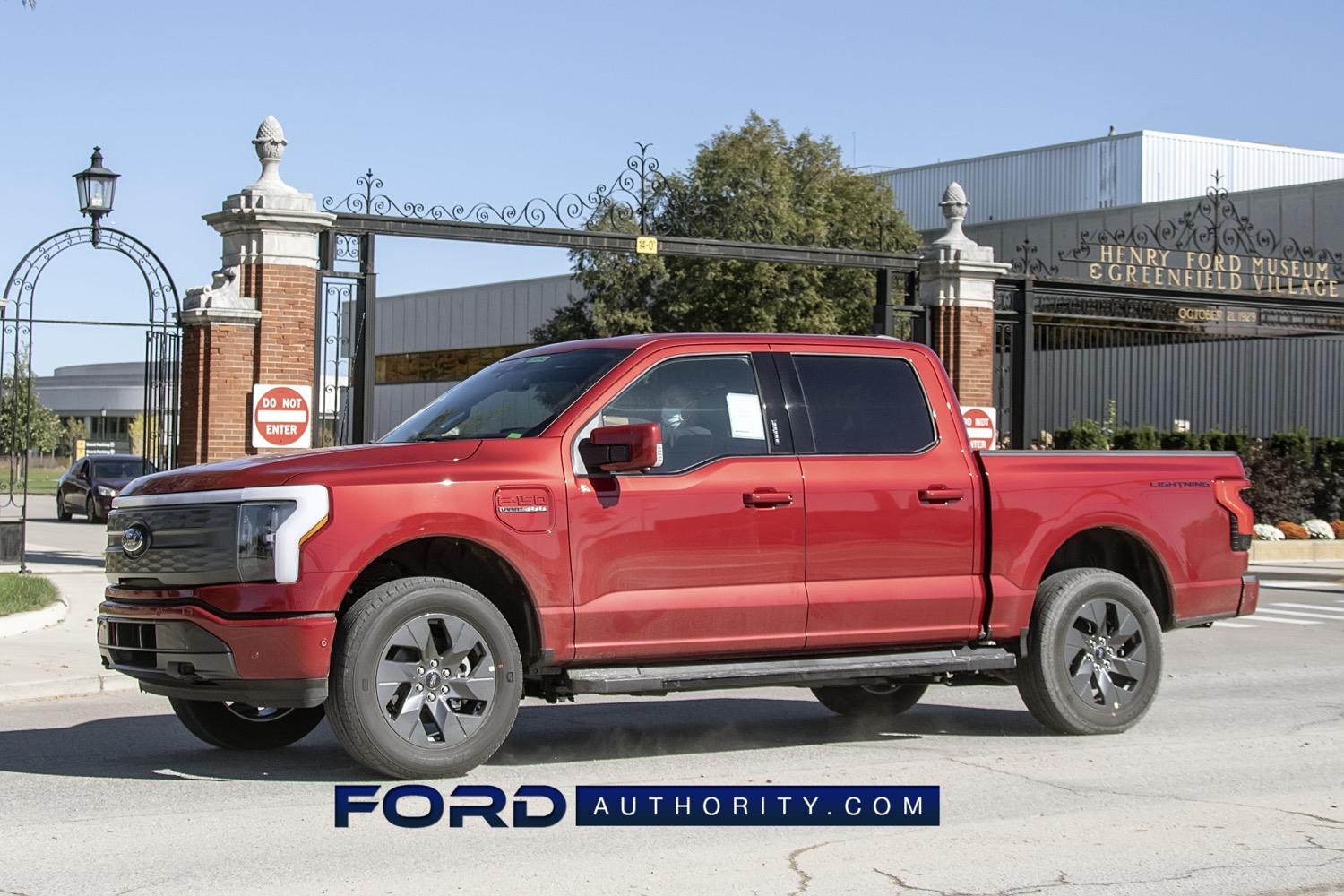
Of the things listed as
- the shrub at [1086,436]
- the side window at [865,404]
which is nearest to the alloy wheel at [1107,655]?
the side window at [865,404]

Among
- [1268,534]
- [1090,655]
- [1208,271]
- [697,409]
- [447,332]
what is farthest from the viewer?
[447,332]

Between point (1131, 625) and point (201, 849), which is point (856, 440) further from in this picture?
point (201, 849)

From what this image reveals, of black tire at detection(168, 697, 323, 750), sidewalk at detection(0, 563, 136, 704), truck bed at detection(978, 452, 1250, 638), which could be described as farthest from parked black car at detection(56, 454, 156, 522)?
truck bed at detection(978, 452, 1250, 638)

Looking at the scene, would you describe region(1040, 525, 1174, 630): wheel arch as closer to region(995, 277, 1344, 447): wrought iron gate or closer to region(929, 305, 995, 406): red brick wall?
region(929, 305, 995, 406): red brick wall

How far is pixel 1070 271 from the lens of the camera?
43.9 m

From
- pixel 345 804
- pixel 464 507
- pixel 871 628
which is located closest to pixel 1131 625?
pixel 871 628

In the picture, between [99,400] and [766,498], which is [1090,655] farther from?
[99,400]

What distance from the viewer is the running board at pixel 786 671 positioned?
7285 mm

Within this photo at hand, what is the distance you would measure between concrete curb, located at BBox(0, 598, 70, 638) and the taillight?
895 centimetres

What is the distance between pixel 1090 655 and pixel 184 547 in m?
4.62

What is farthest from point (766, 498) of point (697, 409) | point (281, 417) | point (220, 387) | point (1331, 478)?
point (1331, 478)

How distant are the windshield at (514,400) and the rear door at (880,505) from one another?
3.28ft

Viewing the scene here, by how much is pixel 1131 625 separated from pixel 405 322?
5496cm

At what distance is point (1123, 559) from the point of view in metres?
9.21
